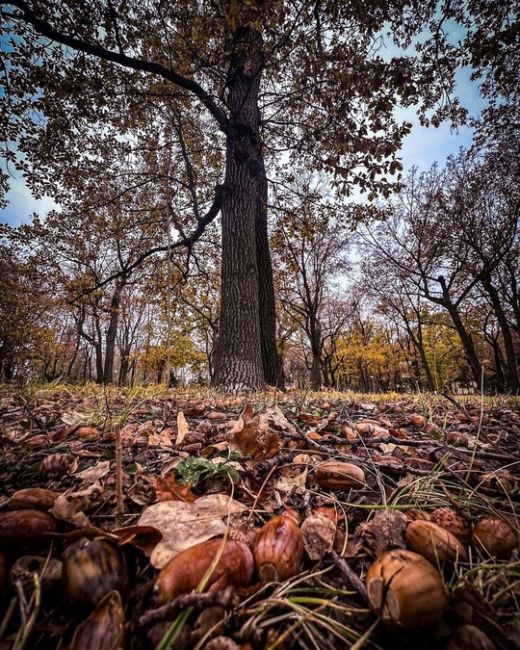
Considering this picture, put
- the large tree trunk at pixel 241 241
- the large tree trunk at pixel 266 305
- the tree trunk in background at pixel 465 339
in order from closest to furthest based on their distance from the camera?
the large tree trunk at pixel 241 241
the large tree trunk at pixel 266 305
the tree trunk in background at pixel 465 339

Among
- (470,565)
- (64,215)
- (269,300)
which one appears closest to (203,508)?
(470,565)

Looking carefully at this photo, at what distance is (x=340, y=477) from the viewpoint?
2.82 feet

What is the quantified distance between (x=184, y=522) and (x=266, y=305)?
4.97 m

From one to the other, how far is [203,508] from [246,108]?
6.36 metres

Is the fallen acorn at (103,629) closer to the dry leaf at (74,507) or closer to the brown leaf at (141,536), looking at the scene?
the brown leaf at (141,536)

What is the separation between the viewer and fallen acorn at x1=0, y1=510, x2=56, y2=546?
522 mm

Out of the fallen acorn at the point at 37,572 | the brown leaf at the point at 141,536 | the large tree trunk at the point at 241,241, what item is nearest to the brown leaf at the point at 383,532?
the brown leaf at the point at 141,536

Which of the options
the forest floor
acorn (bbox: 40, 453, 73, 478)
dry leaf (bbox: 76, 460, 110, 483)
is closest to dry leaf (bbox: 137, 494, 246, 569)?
the forest floor

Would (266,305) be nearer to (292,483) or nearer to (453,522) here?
(292,483)

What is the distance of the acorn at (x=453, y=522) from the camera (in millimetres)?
635

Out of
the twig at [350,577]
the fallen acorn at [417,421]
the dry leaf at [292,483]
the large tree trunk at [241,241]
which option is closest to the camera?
the twig at [350,577]

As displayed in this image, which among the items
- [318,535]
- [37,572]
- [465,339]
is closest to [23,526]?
[37,572]

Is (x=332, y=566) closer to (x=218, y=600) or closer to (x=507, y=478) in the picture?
(x=218, y=600)

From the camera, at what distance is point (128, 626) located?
43 cm
